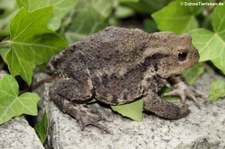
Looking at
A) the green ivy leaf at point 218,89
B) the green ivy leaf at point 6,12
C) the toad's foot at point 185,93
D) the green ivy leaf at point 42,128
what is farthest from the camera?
the green ivy leaf at point 6,12

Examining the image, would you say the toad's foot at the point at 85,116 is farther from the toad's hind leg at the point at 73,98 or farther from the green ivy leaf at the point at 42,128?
the green ivy leaf at the point at 42,128

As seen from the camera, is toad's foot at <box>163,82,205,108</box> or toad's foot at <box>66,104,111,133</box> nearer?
toad's foot at <box>66,104,111,133</box>

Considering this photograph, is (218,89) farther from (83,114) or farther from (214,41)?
(83,114)

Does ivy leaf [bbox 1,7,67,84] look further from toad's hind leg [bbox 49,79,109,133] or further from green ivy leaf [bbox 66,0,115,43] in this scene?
green ivy leaf [bbox 66,0,115,43]

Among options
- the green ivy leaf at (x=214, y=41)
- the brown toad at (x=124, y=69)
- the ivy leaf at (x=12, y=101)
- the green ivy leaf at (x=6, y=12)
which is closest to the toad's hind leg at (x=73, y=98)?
the brown toad at (x=124, y=69)

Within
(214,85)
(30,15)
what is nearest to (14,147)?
(30,15)

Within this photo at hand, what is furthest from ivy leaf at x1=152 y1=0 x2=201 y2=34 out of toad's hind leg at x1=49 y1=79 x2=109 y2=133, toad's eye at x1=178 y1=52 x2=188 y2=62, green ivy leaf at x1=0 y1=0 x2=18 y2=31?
green ivy leaf at x1=0 y1=0 x2=18 y2=31

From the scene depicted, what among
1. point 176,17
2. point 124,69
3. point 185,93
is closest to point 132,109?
point 124,69

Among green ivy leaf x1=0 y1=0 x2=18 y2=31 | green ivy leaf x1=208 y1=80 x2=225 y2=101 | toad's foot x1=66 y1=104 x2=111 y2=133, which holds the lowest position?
green ivy leaf x1=208 y1=80 x2=225 y2=101
